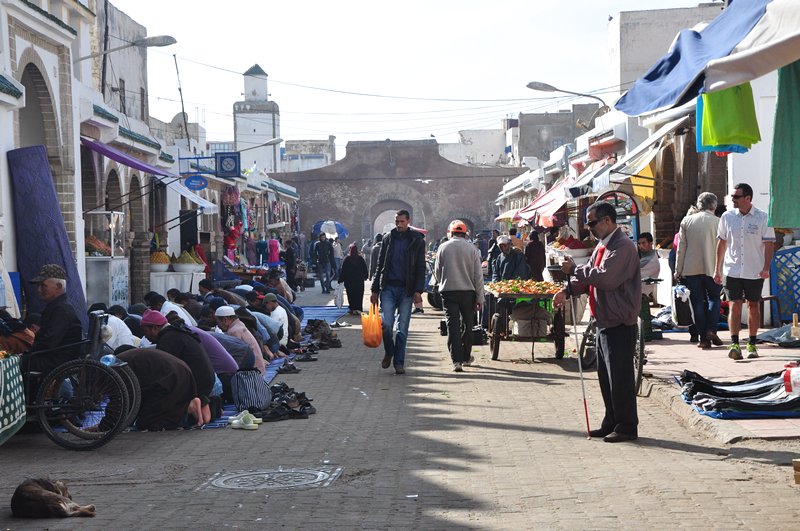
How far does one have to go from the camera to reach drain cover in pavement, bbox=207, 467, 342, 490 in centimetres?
629

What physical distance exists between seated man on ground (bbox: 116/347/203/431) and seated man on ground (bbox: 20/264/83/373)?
17.9 inches

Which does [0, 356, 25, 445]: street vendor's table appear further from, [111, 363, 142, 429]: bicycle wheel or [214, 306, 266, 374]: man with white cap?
[214, 306, 266, 374]: man with white cap

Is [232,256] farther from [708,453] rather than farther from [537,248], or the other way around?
[708,453]

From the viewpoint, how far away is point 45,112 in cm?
1464

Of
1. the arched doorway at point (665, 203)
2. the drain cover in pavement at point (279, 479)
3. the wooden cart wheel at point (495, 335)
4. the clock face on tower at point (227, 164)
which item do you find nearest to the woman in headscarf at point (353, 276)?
the arched doorway at point (665, 203)

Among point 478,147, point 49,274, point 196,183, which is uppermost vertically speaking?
point 478,147

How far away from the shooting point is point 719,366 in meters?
10.4

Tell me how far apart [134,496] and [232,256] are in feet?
93.2

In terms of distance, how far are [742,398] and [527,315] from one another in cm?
492

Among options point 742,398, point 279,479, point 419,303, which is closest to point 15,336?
point 279,479

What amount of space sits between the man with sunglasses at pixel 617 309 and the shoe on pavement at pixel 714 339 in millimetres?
4892

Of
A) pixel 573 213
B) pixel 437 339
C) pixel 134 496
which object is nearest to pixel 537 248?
pixel 437 339

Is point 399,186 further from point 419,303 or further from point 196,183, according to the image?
point 419,303

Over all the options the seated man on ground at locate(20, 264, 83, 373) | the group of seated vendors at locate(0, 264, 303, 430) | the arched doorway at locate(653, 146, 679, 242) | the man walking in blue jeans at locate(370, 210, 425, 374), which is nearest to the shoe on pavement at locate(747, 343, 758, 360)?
the man walking in blue jeans at locate(370, 210, 425, 374)
